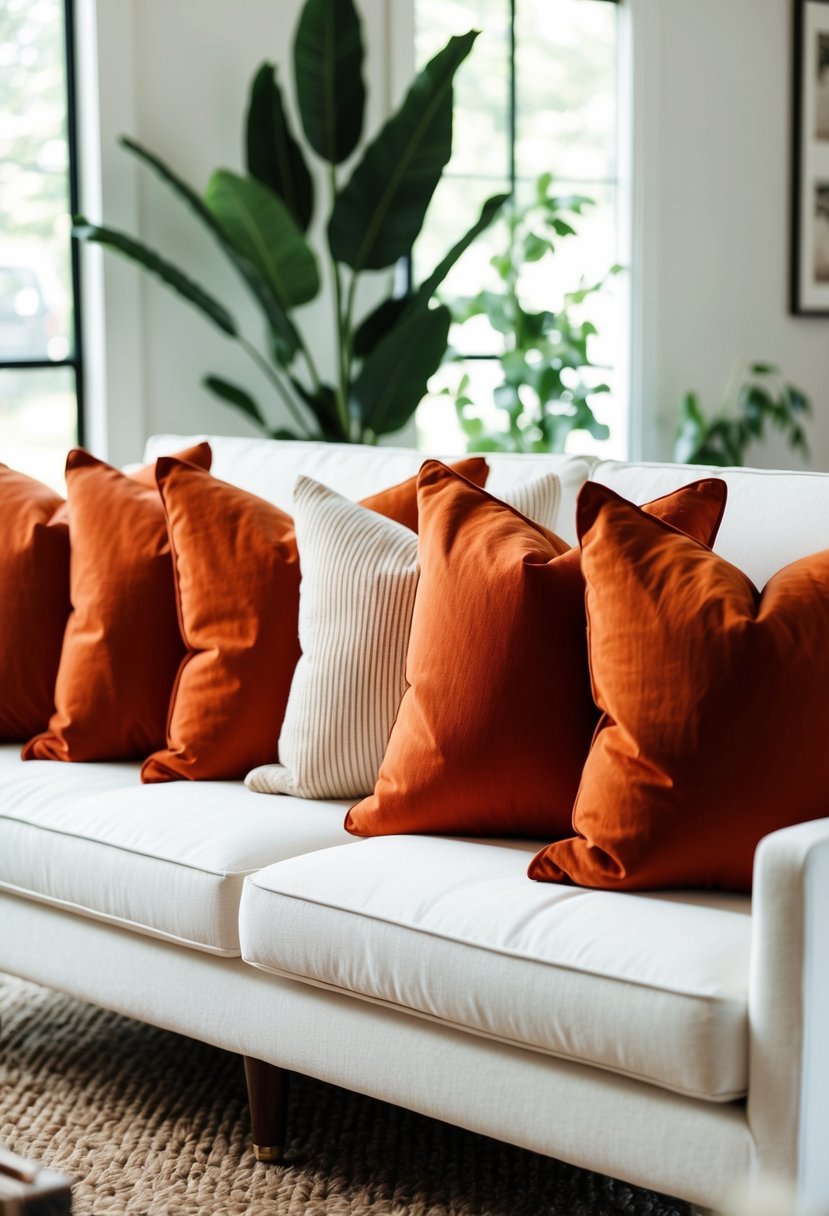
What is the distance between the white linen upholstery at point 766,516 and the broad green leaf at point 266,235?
1.84 metres

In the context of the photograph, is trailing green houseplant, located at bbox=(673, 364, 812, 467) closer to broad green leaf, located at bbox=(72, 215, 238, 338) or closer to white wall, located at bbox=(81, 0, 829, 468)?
white wall, located at bbox=(81, 0, 829, 468)

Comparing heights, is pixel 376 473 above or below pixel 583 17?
below

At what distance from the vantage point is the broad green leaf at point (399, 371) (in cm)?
386

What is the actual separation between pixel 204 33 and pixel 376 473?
2088 millimetres

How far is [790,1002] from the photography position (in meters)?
1.47

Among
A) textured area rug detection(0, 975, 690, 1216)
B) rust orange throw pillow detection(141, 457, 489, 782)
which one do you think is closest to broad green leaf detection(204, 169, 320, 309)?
rust orange throw pillow detection(141, 457, 489, 782)

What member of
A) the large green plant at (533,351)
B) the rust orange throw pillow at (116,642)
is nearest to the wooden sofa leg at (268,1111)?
the rust orange throw pillow at (116,642)

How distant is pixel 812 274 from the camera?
18.5 ft

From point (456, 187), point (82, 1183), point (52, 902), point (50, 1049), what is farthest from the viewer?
point (456, 187)

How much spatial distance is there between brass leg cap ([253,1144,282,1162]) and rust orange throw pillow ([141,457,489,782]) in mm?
577

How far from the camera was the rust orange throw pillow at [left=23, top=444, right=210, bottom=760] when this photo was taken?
2.47 meters

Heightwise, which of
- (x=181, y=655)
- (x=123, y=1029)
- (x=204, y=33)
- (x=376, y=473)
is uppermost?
(x=204, y=33)

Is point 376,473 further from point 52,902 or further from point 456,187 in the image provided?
point 456,187

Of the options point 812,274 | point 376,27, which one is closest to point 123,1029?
point 376,27
